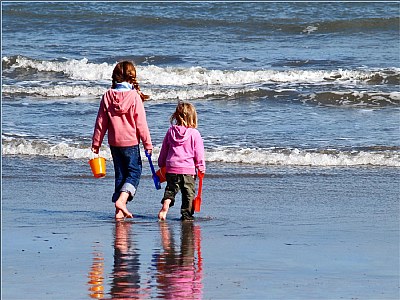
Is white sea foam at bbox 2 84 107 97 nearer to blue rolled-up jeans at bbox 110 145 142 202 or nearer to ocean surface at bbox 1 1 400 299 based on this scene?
ocean surface at bbox 1 1 400 299

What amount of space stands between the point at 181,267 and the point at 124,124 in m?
2.08

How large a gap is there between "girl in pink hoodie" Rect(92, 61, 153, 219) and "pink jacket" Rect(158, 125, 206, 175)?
0.68 feet

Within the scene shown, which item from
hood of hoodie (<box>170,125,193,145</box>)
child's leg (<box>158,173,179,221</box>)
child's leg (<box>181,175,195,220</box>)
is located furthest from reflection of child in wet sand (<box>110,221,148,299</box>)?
hood of hoodie (<box>170,125,193,145</box>)

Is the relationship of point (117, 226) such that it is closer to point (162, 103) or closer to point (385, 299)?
point (385, 299)

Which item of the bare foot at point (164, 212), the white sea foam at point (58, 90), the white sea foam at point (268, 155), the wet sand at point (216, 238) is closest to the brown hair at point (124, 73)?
the bare foot at point (164, 212)

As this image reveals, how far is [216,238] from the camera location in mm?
7227

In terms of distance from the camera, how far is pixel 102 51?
70.2 ft

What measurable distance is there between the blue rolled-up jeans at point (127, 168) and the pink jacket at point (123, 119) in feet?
0.20

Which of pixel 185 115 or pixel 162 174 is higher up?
pixel 185 115

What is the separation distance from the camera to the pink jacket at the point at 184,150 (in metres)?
8.15

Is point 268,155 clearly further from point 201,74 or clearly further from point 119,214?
point 201,74

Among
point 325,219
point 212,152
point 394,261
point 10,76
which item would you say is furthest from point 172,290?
point 10,76

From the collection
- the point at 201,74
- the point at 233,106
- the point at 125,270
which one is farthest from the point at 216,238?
the point at 201,74

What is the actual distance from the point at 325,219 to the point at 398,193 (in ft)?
4.81
